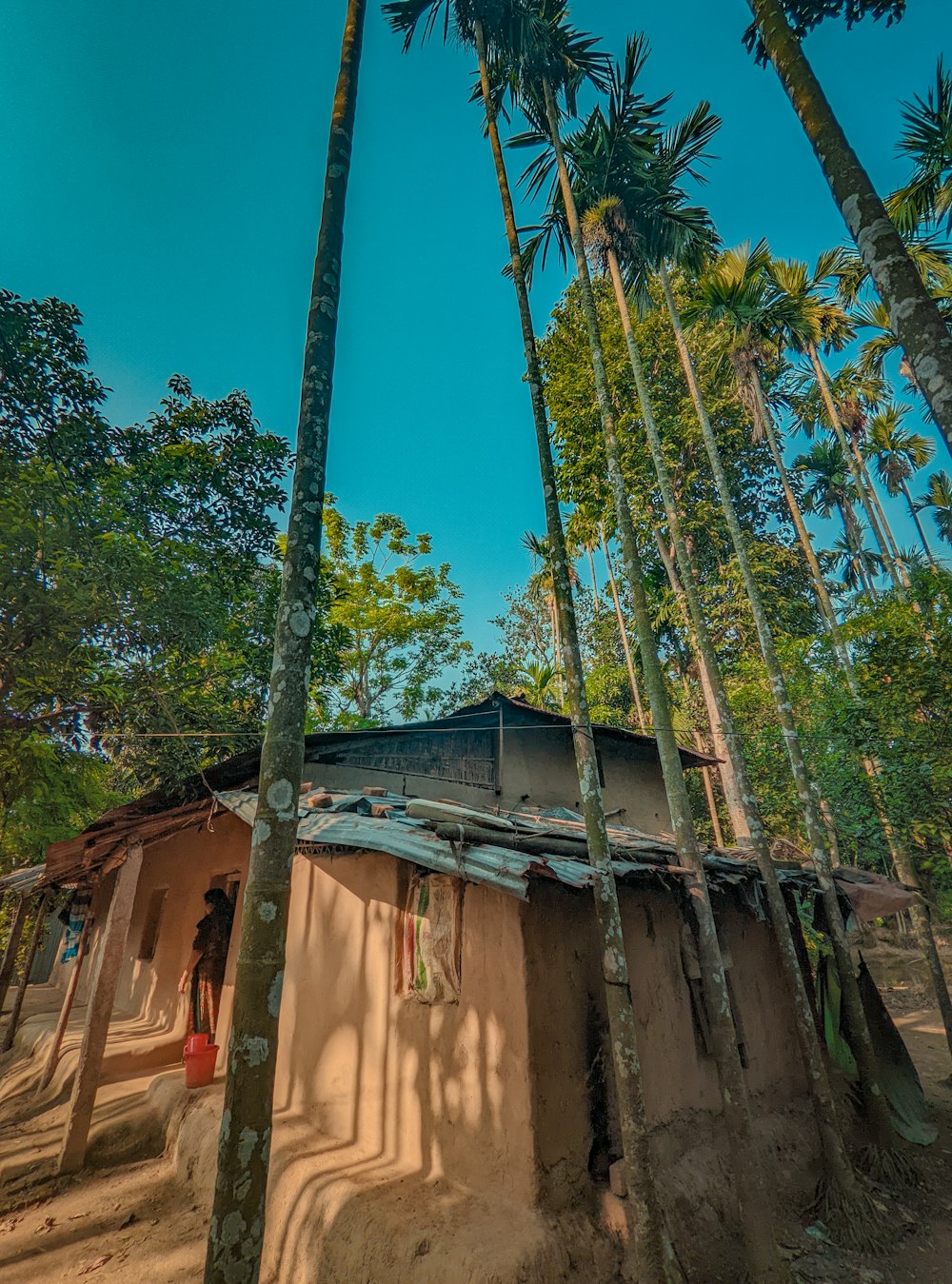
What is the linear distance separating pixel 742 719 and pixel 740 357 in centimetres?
1051

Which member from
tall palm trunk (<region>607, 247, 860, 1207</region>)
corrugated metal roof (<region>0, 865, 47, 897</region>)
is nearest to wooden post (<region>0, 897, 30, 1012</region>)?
corrugated metal roof (<region>0, 865, 47, 897</region>)

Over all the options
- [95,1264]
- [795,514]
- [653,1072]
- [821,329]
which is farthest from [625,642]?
[95,1264]

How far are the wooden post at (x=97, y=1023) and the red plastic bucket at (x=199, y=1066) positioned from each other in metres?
0.99

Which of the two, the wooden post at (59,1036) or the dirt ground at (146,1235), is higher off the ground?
the wooden post at (59,1036)

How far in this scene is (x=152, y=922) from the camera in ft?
40.0

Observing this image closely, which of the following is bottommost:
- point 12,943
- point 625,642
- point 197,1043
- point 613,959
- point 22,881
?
point 197,1043

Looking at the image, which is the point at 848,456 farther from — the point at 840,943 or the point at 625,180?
the point at 840,943

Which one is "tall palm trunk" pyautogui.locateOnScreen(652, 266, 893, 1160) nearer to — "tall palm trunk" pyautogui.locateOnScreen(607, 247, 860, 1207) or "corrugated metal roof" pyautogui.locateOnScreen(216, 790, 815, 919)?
"tall palm trunk" pyautogui.locateOnScreen(607, 247, 860, 1207)

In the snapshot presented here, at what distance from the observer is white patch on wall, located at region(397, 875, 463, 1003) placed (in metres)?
4.98

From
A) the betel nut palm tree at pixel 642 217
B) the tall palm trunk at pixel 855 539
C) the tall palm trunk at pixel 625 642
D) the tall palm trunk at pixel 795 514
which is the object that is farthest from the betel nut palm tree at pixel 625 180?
the tall palm trunk at pixel 855 539

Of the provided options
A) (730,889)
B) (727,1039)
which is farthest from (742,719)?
(727,1039)

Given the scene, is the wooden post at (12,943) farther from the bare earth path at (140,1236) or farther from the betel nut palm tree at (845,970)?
the betel nut palm tree at (845,970)

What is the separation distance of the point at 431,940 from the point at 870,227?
6.06m

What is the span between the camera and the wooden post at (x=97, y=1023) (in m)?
6.65
